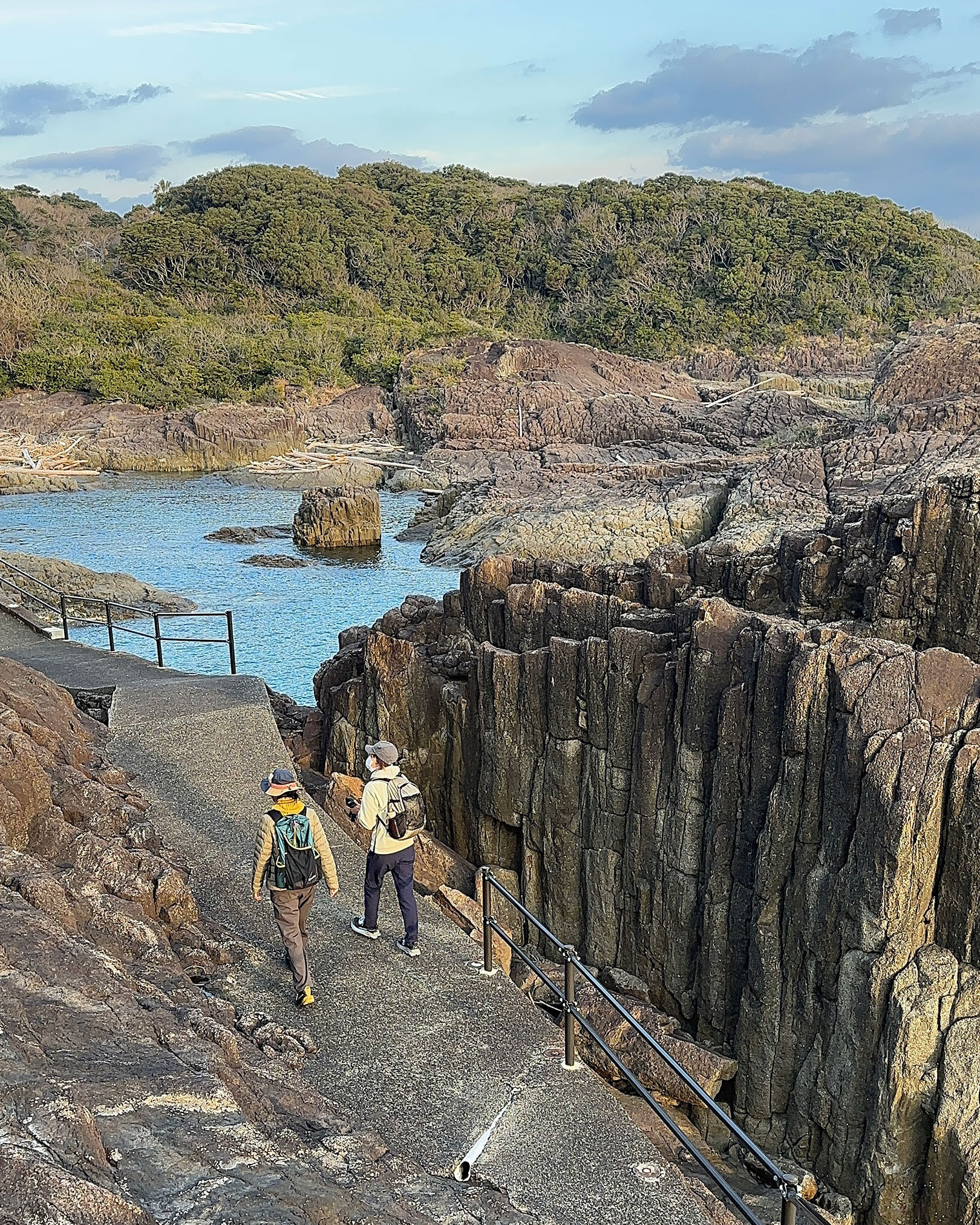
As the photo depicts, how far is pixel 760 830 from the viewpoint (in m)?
9.72

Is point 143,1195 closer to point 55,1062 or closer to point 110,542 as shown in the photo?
point 55,1062

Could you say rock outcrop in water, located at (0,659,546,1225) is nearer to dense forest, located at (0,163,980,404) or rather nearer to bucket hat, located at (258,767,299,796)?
bucket hat, located at (258,767,299,796)

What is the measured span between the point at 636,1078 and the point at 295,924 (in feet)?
8.42

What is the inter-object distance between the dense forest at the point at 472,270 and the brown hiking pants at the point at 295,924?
7010 cm

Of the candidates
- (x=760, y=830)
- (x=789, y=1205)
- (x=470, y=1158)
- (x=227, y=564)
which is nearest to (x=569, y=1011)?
(x=470, y=1158)

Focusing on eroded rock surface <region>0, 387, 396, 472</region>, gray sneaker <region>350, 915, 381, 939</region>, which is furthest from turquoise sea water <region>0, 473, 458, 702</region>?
gray sneaker <region>350, 915, 381, 939</region>

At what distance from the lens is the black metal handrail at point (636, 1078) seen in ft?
16.5

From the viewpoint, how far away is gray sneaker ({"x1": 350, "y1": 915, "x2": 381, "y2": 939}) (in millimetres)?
8711

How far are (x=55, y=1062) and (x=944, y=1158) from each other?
6.40 meters

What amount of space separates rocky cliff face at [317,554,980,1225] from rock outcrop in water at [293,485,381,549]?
2507cm

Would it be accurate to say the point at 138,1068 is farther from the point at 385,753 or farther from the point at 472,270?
the point at 472,270

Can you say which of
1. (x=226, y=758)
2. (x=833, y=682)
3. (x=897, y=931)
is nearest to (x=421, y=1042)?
(x=897, y=931)

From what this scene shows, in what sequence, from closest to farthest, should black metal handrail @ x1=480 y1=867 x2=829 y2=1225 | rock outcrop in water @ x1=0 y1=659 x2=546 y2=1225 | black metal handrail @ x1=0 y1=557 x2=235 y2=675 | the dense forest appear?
rock outcrop in water @ x1=0 y1=659 x2=546 y2=1225 → black metal handrail @ x1=480 y1=867 x2=829 y2=1225 → black metal handrail @ x1=0 y1=557 x2=235 y2=675 → the dense forest

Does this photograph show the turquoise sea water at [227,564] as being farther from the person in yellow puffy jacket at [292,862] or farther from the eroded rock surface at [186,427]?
the person in yellow puffy jacket at [292,862]
